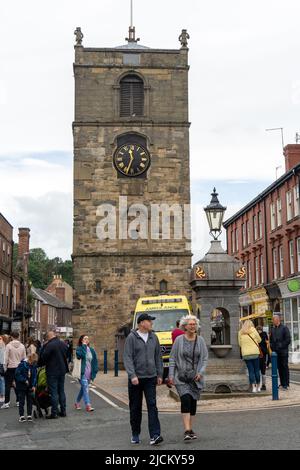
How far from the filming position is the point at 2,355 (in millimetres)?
15688

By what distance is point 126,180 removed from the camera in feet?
105

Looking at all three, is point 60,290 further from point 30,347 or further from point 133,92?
point 30,347

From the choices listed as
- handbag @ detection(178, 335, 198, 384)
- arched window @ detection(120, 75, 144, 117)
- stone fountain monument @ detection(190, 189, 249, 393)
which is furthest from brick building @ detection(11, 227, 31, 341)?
handbag @ detection(178, 335, 198, 384)

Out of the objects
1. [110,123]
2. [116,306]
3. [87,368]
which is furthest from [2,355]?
[110,123]

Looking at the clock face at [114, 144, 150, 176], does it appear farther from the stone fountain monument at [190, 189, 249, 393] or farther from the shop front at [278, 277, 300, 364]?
the stone fountain monument at [190, 189, 249, 393]

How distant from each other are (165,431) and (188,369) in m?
1.51

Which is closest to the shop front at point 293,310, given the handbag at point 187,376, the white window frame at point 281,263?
the white window frame at point 281,263

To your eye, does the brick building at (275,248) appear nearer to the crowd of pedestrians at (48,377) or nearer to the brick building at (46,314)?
the crowd of pedestrians at (48,377)

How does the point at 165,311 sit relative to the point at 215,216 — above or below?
below

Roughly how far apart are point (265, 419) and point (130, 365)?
10.2 ft

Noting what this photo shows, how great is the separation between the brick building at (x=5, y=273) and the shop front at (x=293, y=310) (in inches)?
824

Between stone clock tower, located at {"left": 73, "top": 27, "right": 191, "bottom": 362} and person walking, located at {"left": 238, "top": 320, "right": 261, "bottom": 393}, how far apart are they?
54.7ft

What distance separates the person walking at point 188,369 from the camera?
849cm

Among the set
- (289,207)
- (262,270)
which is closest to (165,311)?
(289,207)
